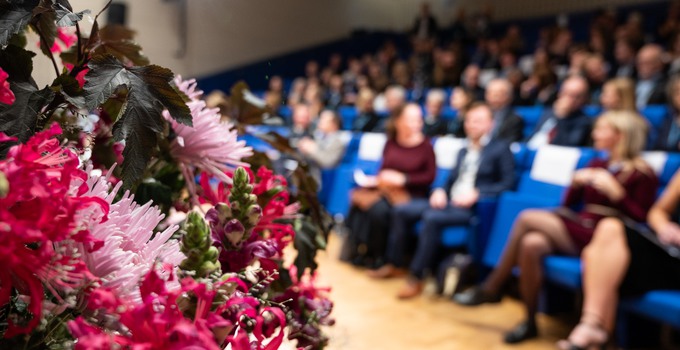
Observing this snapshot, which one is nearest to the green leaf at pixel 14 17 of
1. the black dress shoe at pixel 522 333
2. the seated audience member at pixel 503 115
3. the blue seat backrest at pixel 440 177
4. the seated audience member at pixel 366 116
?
the black dress shoe at pixel 522 333

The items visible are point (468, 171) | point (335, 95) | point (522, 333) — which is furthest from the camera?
point (335, 95)

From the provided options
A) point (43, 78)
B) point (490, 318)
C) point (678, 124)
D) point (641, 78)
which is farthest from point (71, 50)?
point (641, 78)

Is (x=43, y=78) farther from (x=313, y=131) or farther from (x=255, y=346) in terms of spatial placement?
(x=313, y=131)

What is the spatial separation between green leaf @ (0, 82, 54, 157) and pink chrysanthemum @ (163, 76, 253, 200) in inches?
3.8

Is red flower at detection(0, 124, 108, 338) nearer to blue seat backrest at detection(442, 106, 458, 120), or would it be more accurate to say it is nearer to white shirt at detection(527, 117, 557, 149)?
white shirt at detection(527, 117, 557, 149)

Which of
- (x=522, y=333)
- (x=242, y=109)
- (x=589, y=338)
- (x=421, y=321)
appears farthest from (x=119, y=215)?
(x=421, y=321)

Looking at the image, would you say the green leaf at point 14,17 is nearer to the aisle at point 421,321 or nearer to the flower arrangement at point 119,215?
the flower arrangement at point 119,215

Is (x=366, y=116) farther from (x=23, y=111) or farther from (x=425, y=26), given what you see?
(x=23, y=111)

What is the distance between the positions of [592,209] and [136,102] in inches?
92.1

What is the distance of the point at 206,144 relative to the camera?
1.49 ft

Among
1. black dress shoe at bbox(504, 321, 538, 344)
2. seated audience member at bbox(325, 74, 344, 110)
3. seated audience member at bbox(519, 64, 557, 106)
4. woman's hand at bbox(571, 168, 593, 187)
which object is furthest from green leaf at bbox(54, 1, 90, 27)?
seated audience member at bbox(325, 74, 344, 110)

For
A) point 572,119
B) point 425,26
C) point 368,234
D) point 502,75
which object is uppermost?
point 425,26

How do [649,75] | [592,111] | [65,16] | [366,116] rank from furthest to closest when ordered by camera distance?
[366,116] < [649,75] < [592,111] < [65,16]

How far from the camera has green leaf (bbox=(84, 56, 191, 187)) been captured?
36cm
